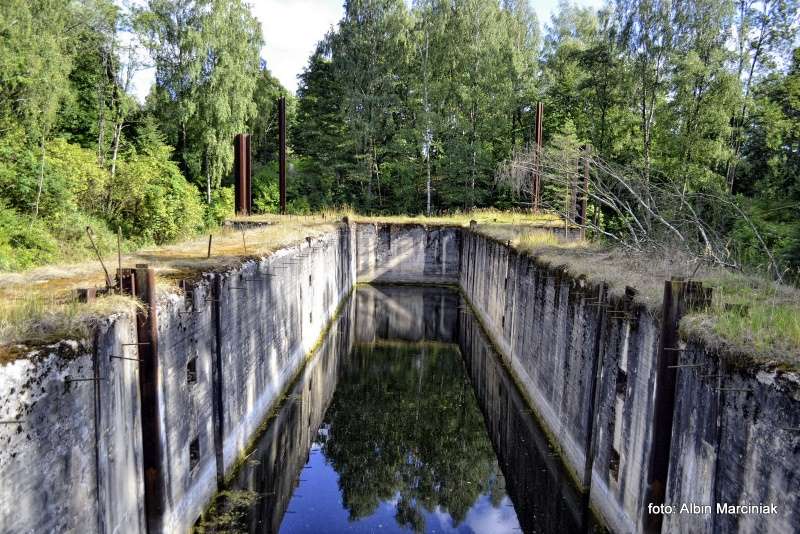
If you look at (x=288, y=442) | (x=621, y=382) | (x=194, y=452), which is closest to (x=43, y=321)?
(x=194, y=452)

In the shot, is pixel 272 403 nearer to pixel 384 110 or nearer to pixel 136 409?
pixel 136 409

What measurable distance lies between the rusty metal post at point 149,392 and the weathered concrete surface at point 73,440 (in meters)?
0.10

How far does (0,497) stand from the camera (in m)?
3.13

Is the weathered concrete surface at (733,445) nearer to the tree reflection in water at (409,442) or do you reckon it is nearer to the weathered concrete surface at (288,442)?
the tree reflection in water at (409,442)

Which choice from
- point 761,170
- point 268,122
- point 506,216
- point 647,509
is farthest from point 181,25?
point 647,509

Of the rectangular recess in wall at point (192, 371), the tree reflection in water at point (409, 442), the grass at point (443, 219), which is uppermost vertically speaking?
the grass at point (443, 219)

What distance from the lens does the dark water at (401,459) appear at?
7148 millimetres

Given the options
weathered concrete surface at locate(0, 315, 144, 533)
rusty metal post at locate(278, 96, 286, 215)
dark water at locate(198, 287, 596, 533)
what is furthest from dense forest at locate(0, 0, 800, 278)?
weathered concrete surface at locate(0, 315, 144, 533)

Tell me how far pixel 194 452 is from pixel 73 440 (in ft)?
8.35

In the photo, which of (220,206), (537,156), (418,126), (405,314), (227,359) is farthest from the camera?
(418,126)

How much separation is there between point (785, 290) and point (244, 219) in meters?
17.2

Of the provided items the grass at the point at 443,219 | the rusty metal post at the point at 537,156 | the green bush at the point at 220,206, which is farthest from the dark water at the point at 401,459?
the green bush at the point at 220,206

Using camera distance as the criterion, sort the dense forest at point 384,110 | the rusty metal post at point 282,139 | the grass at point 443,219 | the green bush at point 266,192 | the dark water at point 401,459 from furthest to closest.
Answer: the green bush at point 266,192 → the rusty metal post at point 282,139 → the grass at point 443,219 → the dense forest at point 384,110 → the dark water at point 401,459

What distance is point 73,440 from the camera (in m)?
3.87
